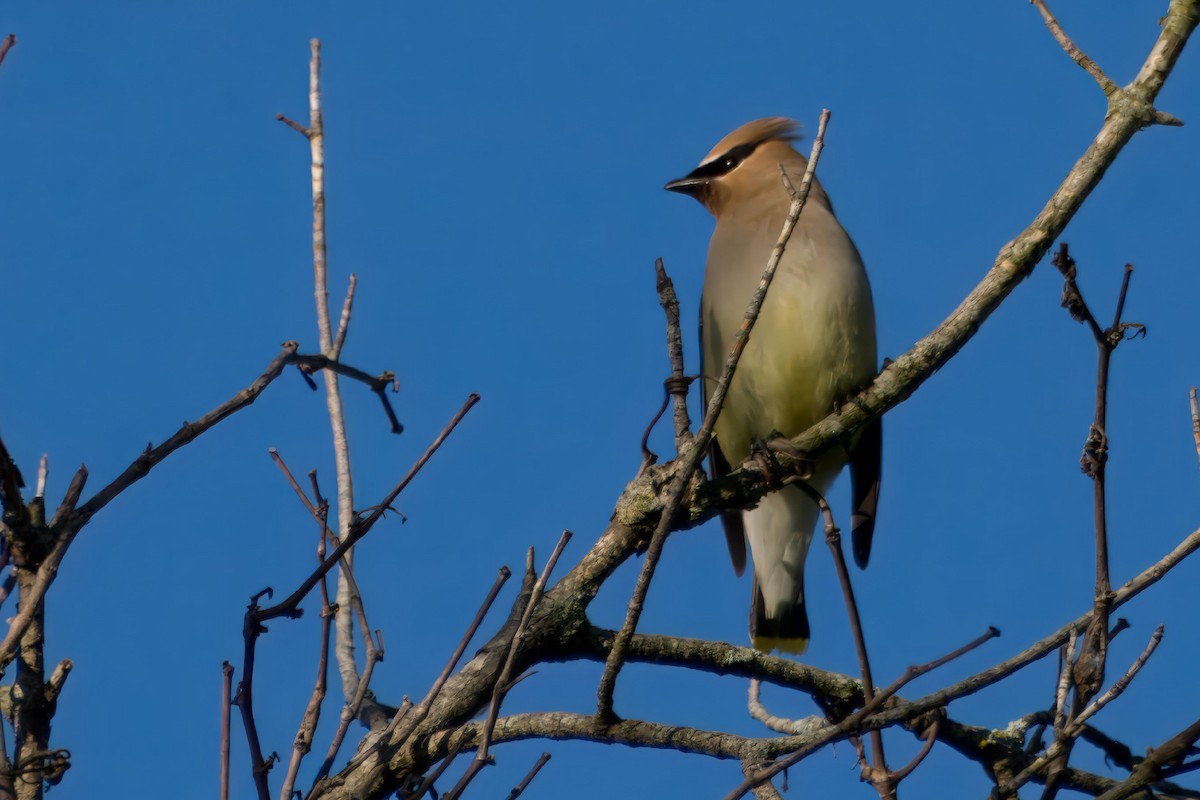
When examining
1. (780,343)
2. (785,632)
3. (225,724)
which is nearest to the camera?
(225,724)

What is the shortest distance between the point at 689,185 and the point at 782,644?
1807 mm

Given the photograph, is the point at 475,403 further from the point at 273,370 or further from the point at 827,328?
the point at 827,328

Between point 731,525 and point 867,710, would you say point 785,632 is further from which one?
point 867,710

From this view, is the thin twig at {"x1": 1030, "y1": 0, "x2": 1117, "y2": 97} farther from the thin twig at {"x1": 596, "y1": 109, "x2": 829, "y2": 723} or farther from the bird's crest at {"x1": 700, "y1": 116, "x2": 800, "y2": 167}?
the bird's crest at {"x1": 700, "y1": 116, "x2": 800, "y2": 167}

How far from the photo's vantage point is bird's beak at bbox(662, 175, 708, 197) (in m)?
5.89

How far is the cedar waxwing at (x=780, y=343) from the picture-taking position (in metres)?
4.70

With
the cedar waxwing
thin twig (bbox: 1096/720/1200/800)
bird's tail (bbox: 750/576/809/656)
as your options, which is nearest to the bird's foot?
the cedar waxwing

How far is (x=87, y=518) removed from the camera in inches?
85.4

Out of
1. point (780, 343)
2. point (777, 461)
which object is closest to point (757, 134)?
point (780, 343)

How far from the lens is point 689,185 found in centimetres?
592

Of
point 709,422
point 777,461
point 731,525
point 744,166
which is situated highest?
point 744,166

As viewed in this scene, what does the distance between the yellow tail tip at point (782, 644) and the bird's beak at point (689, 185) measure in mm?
1747

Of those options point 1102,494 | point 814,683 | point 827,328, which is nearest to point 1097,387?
point 1102,494

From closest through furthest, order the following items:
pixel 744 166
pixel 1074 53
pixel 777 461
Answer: pixel 1074 53 → pixel 777 461 → pixel 744 166
